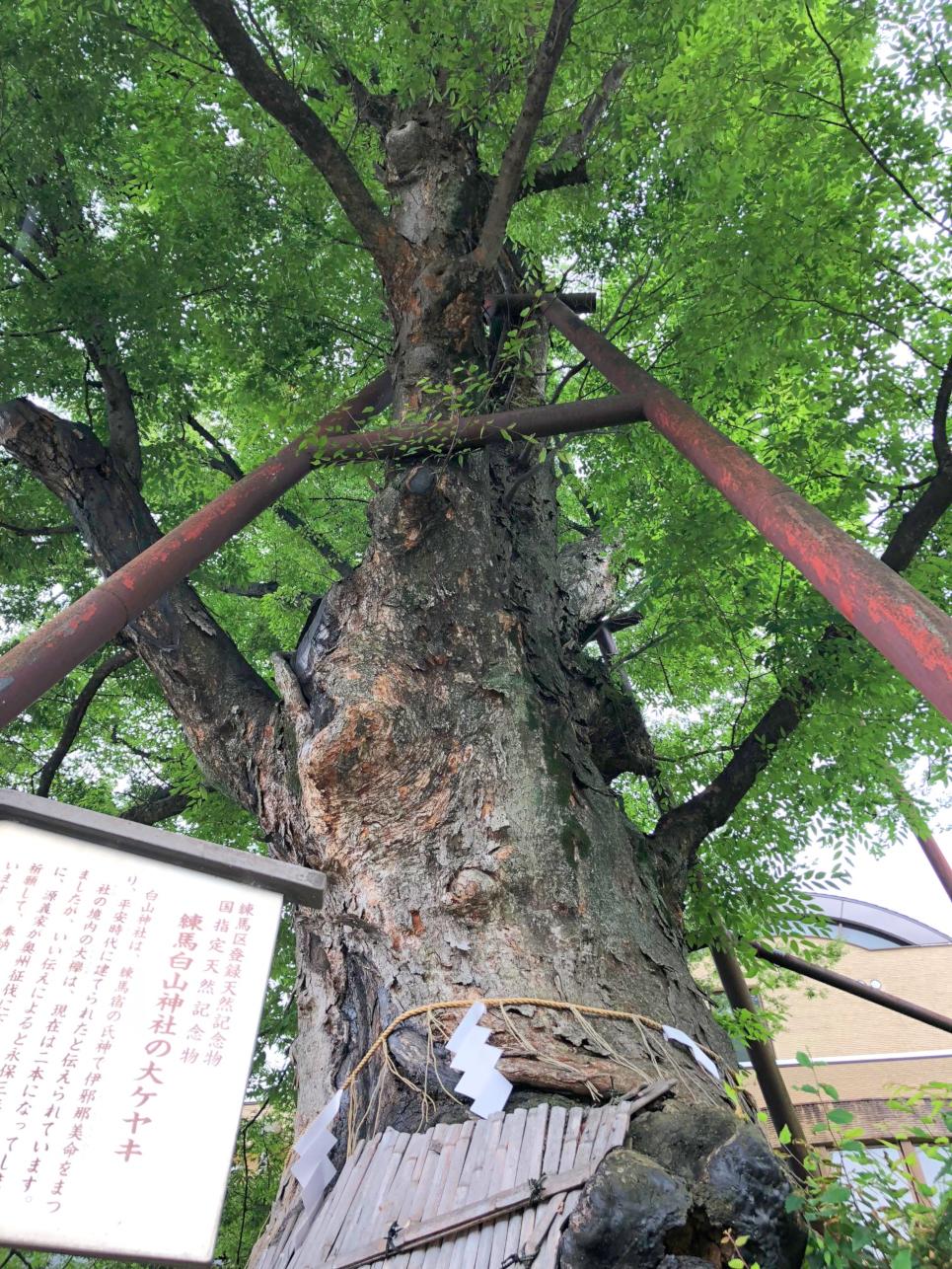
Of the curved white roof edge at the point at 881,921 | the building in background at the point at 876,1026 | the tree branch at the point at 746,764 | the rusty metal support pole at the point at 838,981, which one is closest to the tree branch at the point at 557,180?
the tree branch at the point at 746,764

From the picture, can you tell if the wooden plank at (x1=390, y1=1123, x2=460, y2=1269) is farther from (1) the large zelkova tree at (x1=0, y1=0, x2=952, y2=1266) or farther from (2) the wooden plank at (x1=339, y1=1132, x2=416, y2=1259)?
(1) the large zelkova tree at (x1=0, y1=0, x2=952, y2=1266)

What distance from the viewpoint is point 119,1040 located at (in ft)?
6.64

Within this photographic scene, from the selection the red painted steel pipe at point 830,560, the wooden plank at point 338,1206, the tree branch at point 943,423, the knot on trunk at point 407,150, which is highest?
the knot on trunk at point 407,150

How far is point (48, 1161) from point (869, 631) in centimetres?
236

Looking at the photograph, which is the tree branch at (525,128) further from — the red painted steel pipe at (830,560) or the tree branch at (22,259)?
the tree branch at (22,259)

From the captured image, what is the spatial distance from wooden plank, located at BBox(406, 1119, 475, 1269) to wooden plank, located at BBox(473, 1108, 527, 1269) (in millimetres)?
111

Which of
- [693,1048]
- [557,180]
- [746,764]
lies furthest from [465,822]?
[557,180]

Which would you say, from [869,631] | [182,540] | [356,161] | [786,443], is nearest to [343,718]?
[182,540]

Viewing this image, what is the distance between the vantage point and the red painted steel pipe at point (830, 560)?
2.11 metres

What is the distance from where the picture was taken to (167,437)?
6.45 meters

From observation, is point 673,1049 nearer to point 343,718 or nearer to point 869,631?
point 869,631

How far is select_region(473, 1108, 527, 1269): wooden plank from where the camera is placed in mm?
1933

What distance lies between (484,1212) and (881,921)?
2089 cm

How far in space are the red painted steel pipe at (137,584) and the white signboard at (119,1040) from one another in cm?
67
